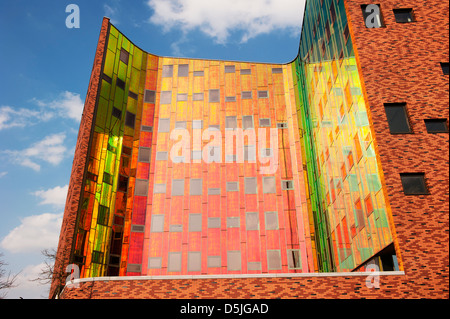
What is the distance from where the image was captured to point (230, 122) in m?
38.2

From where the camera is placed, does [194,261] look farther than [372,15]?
Yes

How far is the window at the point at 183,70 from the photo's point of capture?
40.9 metres

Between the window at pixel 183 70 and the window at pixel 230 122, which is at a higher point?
the window at pixel 183 70

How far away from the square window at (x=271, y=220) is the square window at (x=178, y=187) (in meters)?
8.35

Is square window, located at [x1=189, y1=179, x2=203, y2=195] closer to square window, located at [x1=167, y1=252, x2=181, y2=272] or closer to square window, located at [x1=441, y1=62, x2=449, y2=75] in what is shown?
square window, located at [x1=167, y1=252, x2=181, y2=272]

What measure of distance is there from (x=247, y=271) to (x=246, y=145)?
40.1 ft

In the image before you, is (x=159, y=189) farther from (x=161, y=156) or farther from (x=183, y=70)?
(x=183, y=70)

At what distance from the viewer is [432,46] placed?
25.8 metres

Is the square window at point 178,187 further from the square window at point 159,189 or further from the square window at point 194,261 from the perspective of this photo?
the square window at point 194,261

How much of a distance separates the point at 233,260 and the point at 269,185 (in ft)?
25.7

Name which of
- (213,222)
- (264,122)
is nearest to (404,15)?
(264,122)

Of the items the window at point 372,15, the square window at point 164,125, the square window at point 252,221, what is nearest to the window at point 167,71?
the square window at point 164,125

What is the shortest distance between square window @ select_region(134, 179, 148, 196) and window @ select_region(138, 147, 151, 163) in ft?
6.86
